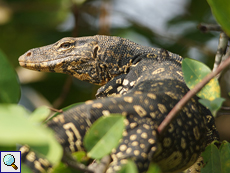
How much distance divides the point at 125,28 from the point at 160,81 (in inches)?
169

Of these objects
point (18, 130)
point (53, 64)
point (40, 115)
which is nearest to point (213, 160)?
point (40, 115)

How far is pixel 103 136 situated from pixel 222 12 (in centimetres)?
106

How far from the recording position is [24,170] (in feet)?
5.68

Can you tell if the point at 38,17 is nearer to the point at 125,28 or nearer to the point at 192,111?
the point at 125,28

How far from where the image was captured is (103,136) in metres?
→ 2.03

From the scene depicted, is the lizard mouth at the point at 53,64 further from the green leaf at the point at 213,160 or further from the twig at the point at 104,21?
the green leaf at the point at 213,160

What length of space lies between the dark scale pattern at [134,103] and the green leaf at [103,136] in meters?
0.76

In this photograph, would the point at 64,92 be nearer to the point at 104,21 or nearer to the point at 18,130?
the point at 104,21

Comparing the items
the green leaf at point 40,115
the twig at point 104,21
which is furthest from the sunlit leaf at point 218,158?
the twig at point 104,21

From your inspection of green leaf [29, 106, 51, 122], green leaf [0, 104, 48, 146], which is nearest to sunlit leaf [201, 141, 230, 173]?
green leaf [29, 106, 51, 122]

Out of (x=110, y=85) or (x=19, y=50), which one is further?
(x=19, y=50)

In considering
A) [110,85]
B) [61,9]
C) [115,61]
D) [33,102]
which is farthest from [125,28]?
[110,85]

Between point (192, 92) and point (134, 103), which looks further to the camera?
point (134, 103)

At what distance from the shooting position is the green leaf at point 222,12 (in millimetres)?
2227
